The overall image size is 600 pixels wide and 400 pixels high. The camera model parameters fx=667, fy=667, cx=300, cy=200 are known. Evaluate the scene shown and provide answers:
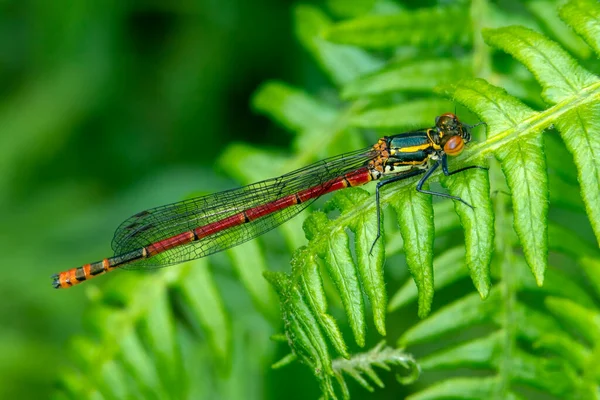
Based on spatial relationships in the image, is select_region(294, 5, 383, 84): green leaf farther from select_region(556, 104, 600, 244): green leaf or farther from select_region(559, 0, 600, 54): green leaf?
select_region(556, 104, 600, 244): green leaf

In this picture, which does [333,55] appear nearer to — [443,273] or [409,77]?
[409,77]

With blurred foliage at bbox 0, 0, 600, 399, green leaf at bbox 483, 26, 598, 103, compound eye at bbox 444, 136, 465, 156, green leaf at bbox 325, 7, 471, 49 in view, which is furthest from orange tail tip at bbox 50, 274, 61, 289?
green leaf at bbox 483, 26, 598, 103

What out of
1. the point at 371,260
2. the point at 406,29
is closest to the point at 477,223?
the point at 371,260

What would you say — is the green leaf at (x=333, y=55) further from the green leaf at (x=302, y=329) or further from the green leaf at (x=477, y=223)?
the green leaf at (x=302, y=329)

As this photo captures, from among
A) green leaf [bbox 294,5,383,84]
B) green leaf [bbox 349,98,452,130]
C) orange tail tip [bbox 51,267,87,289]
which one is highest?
green leaf [bbox 294,5,383,84]

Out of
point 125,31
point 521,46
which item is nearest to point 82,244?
point 125,31

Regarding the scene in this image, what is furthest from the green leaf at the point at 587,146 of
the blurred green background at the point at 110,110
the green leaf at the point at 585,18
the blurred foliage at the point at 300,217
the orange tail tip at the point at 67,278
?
the blurred green background at the point at 110,110
